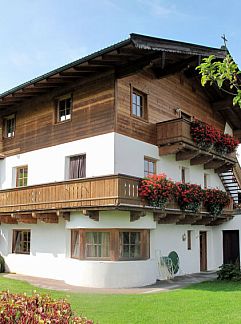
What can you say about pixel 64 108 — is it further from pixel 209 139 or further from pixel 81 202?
pixel 209 139

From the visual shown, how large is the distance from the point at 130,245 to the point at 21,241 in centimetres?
599

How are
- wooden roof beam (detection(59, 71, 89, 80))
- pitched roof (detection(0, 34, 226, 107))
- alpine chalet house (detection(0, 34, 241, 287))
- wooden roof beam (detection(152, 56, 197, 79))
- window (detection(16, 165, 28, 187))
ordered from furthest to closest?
window (detection(16, 165, 28, 187))
wooden roof beam (detection(152, 56, 197, 79))
wooden roof beam (detection(59, 71, 89, 80))
alpine chalet house (detection(0, 34, 241, 287))
pitched roof (detection(0, 34, 226, 107))

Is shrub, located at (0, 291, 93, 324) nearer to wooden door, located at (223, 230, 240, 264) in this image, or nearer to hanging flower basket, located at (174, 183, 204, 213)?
hanging flower basket, located at (174, 183, 204, 213)

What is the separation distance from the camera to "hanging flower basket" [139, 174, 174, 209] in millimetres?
12836

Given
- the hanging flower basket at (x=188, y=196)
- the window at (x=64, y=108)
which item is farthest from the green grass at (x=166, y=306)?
the window at (x=64, y=108)

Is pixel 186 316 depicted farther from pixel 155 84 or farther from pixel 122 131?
pixel 155 84

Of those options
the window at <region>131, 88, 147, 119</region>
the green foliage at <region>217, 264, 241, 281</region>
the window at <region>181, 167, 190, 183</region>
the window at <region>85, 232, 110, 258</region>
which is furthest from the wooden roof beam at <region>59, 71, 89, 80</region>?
the green foliage at <region>217, 264, 241, 281</region>

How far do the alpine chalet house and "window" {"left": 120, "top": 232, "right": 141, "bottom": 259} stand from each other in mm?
36

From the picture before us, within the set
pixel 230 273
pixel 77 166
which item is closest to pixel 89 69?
pixel 77 166

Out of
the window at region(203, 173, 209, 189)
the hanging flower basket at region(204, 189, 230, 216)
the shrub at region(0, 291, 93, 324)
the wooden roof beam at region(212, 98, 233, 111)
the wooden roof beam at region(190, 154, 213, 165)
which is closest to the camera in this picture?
the shrub at region(0, 291, 93, 324)

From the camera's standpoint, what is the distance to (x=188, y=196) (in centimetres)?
1477

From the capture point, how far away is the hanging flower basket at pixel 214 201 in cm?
1652

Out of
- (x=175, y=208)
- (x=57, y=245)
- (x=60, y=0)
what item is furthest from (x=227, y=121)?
(x=60, y=0)

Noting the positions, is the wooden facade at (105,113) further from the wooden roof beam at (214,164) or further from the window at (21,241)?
the window at (21,241)
